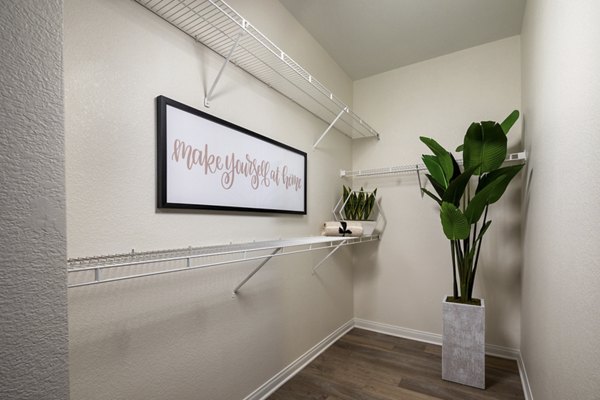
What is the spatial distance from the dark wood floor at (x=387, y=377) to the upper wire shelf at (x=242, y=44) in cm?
181

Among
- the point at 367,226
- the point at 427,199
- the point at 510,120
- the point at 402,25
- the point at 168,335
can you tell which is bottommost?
the point at 168,335

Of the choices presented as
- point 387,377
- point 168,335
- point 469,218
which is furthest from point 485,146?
point 168,335

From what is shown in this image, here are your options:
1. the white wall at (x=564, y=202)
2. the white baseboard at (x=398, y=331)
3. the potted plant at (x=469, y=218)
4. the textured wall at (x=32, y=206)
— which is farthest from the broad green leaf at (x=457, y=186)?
the textured wall at (x=32, y=206)

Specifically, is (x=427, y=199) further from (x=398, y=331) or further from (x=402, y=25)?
(x=402, y=25)

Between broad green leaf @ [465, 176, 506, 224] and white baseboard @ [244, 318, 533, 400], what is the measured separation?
3.28 ft

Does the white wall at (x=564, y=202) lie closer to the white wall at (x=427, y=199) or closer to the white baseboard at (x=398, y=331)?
the white wall at (x=427, y=199)

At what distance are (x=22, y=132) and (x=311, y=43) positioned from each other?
2129mm

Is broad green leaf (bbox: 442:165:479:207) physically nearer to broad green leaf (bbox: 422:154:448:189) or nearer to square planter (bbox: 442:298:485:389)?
broad green leaf (bbox: 422:154:448:189)

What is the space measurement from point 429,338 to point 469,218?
125 centimetres

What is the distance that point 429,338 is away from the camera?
2.43 meters

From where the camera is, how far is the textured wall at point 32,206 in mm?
445

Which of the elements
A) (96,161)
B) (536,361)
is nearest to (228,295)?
(96,161)

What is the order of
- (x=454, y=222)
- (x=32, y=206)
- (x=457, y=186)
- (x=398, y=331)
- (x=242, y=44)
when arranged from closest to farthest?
(x=32, y=206) → (x=242, y=44) → (x=454, y=222) → (x=457, y=186) → (x=398, y=331)

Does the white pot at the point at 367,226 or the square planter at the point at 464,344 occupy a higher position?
the white pot at the point at 367,226
